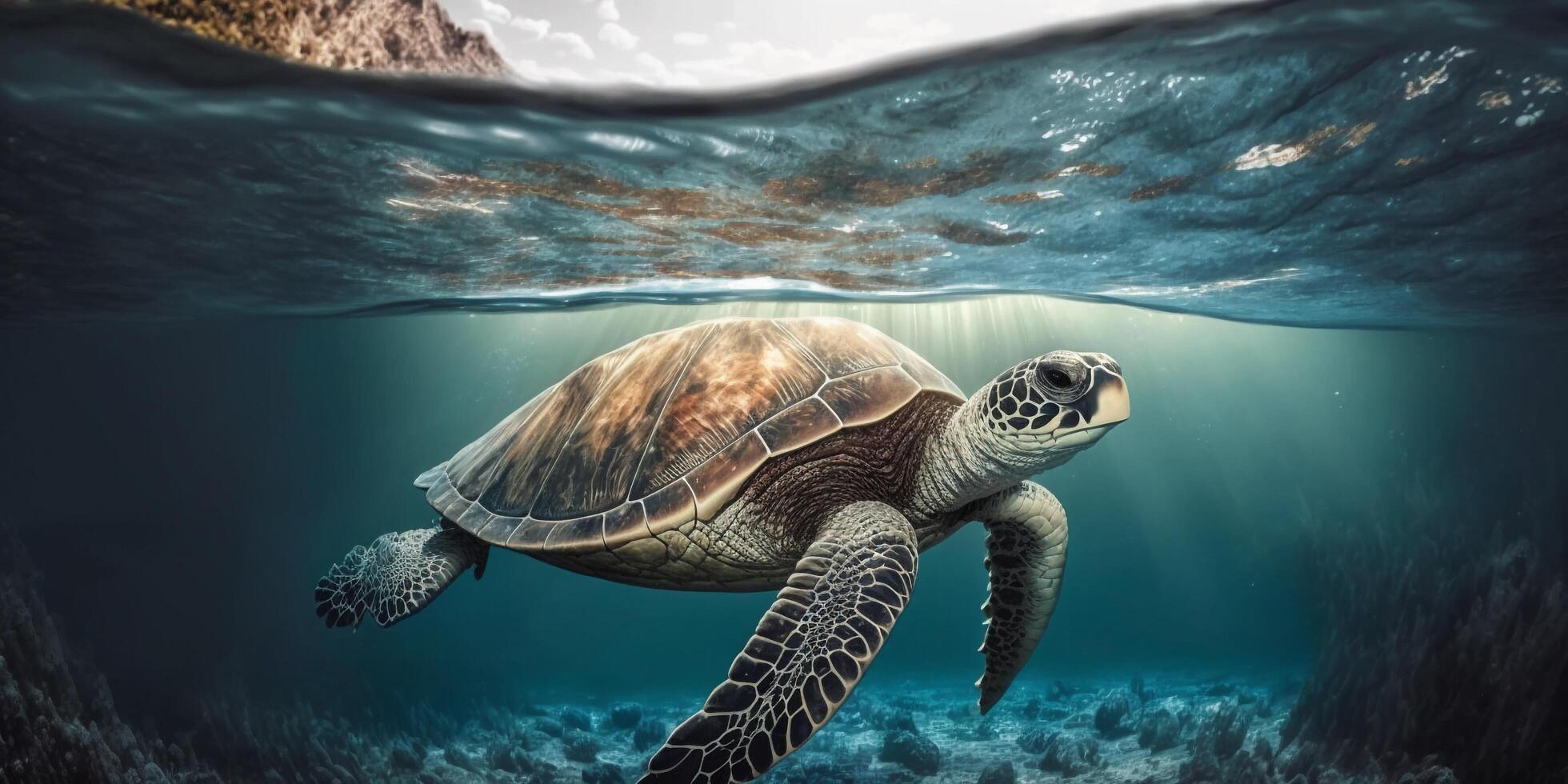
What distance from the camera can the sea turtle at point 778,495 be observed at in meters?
2.82

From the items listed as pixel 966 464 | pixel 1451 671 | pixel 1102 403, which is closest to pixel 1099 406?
pixel 1102 403

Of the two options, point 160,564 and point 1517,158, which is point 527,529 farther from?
point 160,564

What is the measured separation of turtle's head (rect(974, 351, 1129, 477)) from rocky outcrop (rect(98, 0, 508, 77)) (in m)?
3.70

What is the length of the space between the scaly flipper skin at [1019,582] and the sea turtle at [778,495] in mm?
15

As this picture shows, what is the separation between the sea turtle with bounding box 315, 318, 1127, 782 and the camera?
9.26 ft

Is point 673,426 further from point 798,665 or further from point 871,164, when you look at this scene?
point 871,164

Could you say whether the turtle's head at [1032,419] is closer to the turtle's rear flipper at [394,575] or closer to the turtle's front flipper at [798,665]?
the turtle's front flipper at [798,665]

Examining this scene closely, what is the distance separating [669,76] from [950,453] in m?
3.04

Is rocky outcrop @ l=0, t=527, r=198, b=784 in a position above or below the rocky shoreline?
below

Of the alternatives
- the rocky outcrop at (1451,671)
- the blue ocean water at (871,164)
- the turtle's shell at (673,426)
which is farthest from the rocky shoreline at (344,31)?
the rocky outcrop at (1451,671)

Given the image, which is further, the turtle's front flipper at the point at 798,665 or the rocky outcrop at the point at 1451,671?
the rocky outcrop at the point at 1451,671

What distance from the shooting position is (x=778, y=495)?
13.0ft

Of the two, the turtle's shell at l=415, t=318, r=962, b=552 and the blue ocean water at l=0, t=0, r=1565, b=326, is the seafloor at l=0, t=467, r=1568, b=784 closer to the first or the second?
the blue ocean water at l=0, t=0, r=1565, b=326

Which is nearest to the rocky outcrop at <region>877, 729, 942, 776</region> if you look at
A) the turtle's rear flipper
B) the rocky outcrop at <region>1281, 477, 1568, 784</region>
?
the rocky outcrop at <region>1281, 477, 1568, 784</region>
